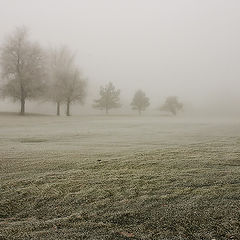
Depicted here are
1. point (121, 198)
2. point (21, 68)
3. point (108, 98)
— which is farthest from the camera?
point (108, 98)

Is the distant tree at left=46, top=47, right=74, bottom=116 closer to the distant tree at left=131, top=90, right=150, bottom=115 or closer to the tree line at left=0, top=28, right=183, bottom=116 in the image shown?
the tree line at left=0, top=28, right=183, bottom=116

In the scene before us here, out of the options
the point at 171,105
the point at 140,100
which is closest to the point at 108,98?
the point at 140,100

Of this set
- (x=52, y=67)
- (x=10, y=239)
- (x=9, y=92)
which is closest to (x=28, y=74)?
(x=9, y=92)

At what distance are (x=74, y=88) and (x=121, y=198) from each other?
37603 mm

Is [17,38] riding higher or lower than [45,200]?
higher

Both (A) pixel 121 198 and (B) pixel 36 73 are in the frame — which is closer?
(A) pixel 121 198

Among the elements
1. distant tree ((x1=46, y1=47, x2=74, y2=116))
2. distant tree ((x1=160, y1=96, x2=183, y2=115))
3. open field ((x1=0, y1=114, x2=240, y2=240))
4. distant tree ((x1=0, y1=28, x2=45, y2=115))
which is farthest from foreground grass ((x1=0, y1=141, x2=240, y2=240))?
distant tree ((x1=160, y1=96, x2=183, y2=115))

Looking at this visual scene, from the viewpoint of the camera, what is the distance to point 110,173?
6.61 metres

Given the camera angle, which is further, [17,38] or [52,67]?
[52,67]

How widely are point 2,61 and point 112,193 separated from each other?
115ft

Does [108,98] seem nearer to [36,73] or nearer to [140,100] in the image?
[140,100]

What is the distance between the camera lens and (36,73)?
36812 mm

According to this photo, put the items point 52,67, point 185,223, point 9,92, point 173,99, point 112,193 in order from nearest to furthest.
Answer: point 185,223 < point 112,193 < point 9,92 < point 52,67 < point 173,99

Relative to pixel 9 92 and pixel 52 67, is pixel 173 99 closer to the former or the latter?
pixel 52 67
